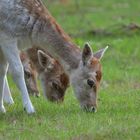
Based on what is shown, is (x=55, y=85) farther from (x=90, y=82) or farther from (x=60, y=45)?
(x=90, y=82)

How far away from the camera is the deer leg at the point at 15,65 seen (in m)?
11.0

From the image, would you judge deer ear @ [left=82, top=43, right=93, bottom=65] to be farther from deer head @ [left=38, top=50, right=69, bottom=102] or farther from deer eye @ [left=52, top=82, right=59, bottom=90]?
deer eye @ [left=52, top=82, right=59, bottom=90]

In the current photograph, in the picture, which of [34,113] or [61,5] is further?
[61,5]

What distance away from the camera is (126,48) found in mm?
19734

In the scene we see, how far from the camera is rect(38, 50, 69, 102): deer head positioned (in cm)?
1263

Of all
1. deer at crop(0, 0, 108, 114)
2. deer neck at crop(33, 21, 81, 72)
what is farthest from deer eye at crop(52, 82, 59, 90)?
deer neck at crop(33, 21, 81, 72)

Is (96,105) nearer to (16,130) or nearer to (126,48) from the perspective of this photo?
(16,130)

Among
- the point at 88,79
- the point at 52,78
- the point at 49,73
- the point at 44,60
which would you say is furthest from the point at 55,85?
the point at 88,79

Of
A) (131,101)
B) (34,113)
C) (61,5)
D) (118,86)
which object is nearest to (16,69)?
(34,113)

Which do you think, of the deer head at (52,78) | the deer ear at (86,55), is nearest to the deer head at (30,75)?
the deer head at (52,78)

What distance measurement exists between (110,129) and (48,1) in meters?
19.0

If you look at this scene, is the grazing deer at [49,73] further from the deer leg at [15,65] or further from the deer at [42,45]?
the deer leg at [15,65]

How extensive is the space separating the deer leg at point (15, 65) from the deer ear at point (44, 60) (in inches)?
52.5

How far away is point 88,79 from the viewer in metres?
11.2
